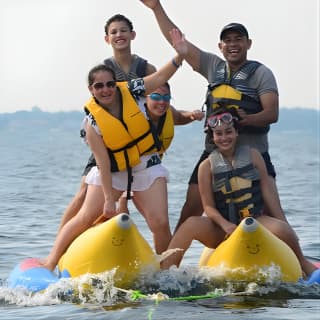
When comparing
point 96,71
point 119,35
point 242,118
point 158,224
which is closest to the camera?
point 96,71

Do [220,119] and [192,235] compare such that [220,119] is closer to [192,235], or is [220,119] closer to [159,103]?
[159,103]

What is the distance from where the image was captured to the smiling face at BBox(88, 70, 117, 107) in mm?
7512

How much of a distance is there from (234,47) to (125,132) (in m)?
1.19

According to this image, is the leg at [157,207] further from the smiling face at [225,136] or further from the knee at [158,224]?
the smiling face at [225,136]

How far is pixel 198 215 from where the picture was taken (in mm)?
8203

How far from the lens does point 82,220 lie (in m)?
7.70

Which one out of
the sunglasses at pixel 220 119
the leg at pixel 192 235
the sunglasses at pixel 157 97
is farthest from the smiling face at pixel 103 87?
the leg at pixel 192 235

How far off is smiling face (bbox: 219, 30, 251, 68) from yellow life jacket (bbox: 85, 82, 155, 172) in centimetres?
91

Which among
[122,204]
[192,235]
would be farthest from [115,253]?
[122,204]

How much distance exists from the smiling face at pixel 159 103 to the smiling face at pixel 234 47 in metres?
0.60

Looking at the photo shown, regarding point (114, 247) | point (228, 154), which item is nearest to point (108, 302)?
point (114, 247)

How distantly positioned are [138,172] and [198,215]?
79 centimetres

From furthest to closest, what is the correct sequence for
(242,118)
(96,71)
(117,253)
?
(242,118) < (96,71) < (117,253)

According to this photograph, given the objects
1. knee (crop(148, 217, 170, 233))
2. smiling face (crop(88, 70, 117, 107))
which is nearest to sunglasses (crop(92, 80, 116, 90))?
smiling face (crop(88, 70, 117, 107))
